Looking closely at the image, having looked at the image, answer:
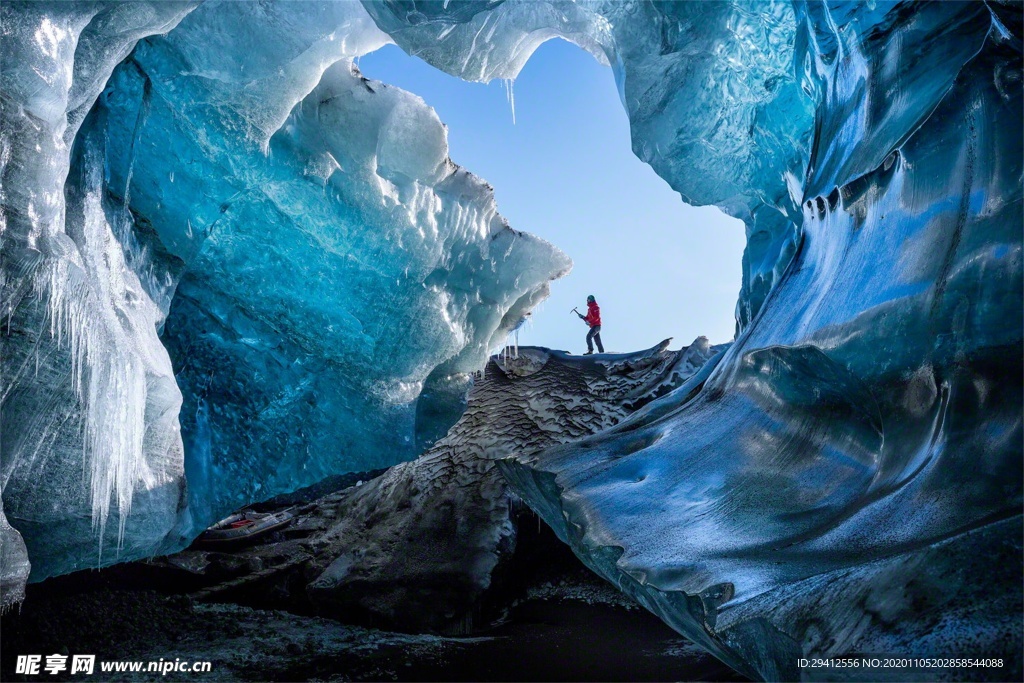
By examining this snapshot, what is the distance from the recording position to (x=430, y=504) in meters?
6.16

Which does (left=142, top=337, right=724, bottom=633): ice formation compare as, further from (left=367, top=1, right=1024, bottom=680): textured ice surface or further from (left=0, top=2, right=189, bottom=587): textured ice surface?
(left=0, top=2, right=189, bottom=587): textured ice surface

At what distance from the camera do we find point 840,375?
2.55 m

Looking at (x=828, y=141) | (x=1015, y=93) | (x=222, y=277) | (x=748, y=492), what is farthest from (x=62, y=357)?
(x=828, y=141)

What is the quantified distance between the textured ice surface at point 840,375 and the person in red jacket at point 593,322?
520 centimetres

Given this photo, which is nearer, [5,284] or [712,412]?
[5,284]

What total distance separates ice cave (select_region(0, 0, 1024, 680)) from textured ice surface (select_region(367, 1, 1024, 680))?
13mm

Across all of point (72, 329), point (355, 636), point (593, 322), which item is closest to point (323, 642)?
point (355, 636)

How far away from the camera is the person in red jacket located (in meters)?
9.40

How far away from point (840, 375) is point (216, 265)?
3.36 meters

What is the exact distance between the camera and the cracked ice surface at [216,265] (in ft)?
7.91

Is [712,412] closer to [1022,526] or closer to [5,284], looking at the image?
[1022,526]

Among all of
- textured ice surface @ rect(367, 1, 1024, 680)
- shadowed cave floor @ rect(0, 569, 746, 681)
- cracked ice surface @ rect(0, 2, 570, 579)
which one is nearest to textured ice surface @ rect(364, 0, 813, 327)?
textured ice surface @ rect(367, 1, 1024, 680)

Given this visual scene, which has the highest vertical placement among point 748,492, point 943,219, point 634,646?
point 943,219

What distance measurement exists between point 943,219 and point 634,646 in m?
3.44
